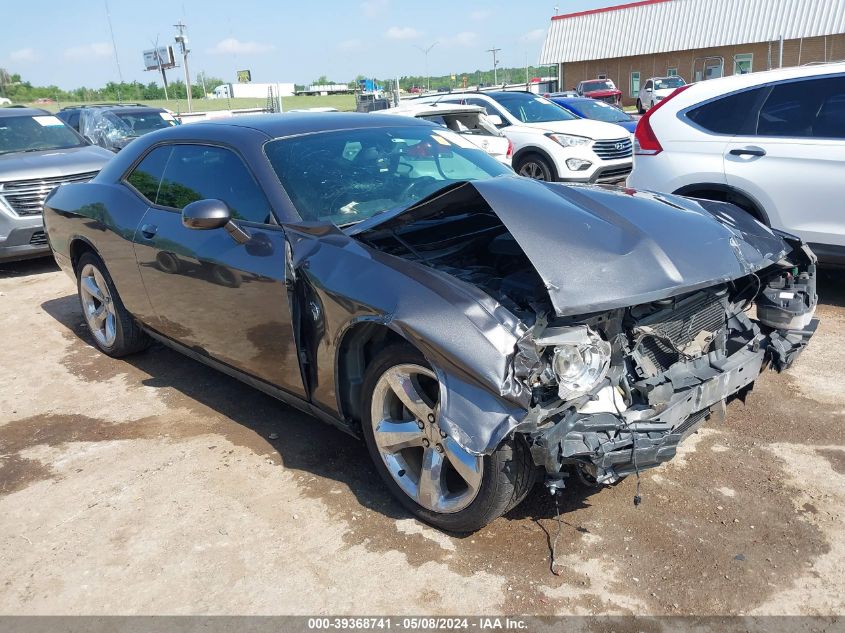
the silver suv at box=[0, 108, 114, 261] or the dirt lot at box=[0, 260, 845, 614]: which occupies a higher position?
the silver suv at box=[0, 108, 114, 261]

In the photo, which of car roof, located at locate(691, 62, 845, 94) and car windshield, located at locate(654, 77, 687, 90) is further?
car windshield, located at locate(654, 77, 687, 90)

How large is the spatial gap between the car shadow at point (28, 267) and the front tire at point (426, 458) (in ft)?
23.2

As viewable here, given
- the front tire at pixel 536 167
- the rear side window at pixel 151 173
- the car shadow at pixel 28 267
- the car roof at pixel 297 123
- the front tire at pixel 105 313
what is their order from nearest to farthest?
the car roof at pixel 297 123 < the rear side window at pixel 151 173 < the front tire at pixel 105 313 < the car shadow at pixel 28 267 < the front tire at pixel 536 167

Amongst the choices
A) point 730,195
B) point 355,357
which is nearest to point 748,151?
point 730,195

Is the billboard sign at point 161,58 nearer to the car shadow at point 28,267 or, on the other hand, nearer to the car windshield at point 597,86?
the car windshield at point 597,86

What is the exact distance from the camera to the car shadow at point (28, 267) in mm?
8470

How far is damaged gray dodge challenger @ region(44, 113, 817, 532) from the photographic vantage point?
255 centimetres

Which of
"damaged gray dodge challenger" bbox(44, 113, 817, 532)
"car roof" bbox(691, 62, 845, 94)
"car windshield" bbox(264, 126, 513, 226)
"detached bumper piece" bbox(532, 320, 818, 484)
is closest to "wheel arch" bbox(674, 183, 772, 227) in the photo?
"car roof" bbox(691, 62, 845, 94)

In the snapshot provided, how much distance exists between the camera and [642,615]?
2.44m

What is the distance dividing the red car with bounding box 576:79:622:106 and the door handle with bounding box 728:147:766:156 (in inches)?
1062

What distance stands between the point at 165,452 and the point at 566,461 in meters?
2.35

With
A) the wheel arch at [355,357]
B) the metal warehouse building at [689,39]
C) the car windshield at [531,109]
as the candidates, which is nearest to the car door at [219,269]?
the wheel arch at [355,357]

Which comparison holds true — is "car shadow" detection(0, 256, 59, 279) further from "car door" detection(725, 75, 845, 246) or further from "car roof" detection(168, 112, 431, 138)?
"car door" detection(725, 75, 845, 246)

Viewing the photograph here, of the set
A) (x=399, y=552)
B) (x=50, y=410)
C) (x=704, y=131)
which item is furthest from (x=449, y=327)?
(x=704, y=131)
